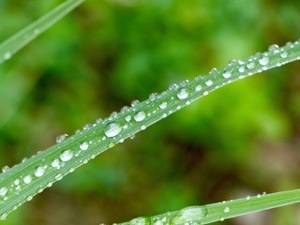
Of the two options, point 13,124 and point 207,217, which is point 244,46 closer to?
point 13,124

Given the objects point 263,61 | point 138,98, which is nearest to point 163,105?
point 263,61

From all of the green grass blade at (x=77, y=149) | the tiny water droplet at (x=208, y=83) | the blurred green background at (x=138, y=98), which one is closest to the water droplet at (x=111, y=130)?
the green grass blade at (x=77, y=149)

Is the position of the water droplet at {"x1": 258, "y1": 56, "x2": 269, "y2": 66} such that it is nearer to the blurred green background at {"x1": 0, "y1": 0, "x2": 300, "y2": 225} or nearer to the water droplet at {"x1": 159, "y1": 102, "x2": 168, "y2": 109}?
the water droplet at {"x1": 159, "y1": 102, "x2": 168, "y2": 109}

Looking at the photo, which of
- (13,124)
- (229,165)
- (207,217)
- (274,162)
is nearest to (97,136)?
(207,217)

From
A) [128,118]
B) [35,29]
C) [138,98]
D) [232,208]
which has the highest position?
[138,98]

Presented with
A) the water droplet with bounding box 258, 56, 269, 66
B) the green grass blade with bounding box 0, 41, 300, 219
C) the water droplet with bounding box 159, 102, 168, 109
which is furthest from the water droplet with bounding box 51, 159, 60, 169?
the water droplet with bounding box 258, 56, 269, 66

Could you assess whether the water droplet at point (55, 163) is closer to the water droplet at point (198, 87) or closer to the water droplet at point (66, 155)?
the water droplet at point (66, 155)

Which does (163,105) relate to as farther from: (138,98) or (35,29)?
(138,98)
